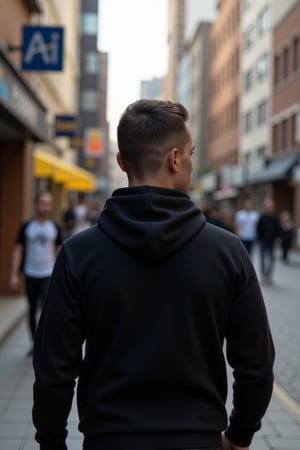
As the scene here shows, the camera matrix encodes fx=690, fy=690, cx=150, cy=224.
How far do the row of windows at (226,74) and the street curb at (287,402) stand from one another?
2148 inches

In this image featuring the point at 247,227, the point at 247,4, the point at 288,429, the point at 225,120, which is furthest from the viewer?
the point at 225,120

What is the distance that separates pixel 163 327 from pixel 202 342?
13cm

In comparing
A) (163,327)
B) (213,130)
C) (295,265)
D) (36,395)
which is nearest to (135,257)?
(163,327)

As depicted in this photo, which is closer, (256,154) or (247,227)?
(247,227)

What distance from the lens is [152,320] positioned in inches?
73.5

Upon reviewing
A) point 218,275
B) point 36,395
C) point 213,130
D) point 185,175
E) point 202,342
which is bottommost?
point 36,395

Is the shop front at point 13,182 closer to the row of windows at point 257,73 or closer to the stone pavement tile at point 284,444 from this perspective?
the stone pavement tile at point 284,444

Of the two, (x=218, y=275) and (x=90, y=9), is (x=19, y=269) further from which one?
(x=90, y=9)

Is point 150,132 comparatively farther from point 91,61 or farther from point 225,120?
point 91,61

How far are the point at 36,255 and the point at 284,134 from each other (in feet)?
107

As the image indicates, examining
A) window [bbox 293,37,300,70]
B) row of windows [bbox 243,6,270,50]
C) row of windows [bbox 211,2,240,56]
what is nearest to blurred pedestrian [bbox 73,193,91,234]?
window [bbox 293,37,300,70]

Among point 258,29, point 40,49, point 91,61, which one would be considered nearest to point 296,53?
point 258,29

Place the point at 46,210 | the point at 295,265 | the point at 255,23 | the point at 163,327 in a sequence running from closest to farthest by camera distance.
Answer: the point at 163,327
the point at 46,210
the point at 295,265
the point at 255,23

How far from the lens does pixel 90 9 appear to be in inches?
2753
